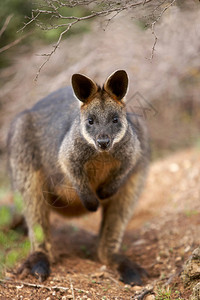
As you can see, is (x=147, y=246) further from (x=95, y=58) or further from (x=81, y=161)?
(x=95, y=58)

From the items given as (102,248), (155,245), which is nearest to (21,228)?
(102,248)

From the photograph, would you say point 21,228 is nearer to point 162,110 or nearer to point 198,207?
point 198,207

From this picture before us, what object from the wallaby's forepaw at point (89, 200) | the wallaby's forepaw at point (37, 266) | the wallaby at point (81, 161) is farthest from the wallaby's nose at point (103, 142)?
the wallaby's forepaw at point (37, 266)

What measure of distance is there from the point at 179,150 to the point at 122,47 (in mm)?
2775

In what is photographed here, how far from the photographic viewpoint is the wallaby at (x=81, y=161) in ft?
13.5

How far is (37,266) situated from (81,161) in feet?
4.18

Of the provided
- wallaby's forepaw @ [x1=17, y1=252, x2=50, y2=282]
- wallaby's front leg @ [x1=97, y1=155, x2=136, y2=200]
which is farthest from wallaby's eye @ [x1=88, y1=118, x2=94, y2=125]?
wallaby's forepaw @ [x1=17, y1=252, x2=50, y2=282]

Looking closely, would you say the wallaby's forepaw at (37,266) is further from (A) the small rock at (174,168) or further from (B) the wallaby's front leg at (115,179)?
(A) the small rock at (174,168)

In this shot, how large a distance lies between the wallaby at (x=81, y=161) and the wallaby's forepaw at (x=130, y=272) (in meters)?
0.01

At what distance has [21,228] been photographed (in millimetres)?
6195

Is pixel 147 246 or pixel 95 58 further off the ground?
pixel 95 58

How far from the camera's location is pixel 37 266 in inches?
178

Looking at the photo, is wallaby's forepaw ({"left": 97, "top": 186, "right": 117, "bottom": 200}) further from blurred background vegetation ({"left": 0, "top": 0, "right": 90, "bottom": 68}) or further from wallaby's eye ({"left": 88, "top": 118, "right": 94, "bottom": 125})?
blurred background vegetation ({"left": 0, "top": 0, "right": 90, "bottom": 68})

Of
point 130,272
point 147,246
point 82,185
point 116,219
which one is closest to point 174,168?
point 147,246
